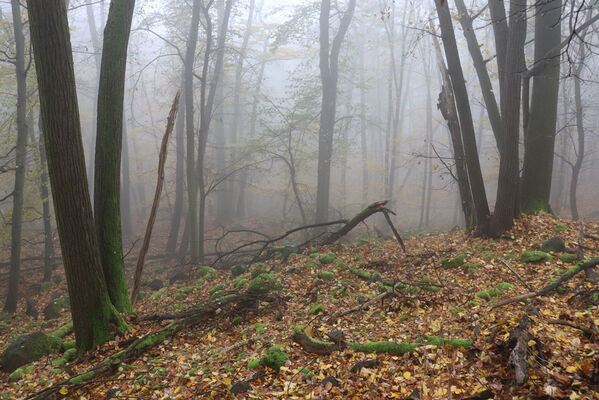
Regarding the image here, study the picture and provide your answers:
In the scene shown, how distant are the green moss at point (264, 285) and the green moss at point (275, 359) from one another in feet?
7.81

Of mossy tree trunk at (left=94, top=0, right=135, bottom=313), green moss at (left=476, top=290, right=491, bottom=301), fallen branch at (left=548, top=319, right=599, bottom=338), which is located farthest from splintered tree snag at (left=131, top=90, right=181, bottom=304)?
fallen branch at (left=548, top=319, right=599, bottom=338)

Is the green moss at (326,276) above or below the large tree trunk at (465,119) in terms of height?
below

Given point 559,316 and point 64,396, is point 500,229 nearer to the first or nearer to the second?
point 559,316

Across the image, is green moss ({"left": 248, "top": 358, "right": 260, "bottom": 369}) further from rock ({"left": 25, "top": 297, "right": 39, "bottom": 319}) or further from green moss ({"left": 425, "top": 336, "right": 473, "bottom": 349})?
rock ({"left": 25, "top": 297, "right": 39, "bottom": 319})

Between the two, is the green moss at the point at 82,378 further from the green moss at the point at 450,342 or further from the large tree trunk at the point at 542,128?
the large tree trunk at the point at 542,128

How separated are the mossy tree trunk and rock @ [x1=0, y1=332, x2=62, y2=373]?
1235 mm

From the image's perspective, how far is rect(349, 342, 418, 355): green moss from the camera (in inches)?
151

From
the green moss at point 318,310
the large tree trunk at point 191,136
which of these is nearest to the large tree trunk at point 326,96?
the large tree trunk at point 191,136

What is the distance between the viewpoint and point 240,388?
3.54 meters

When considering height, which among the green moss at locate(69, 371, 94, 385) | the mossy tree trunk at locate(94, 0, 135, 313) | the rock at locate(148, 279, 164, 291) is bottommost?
the rock at locate(148, 279, 164, 291)

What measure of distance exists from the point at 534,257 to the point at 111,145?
23.0 ft

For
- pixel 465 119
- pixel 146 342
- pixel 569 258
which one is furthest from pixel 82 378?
pixel 465 119

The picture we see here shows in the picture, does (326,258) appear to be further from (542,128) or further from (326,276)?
(542,128)

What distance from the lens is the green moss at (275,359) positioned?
3.93m
